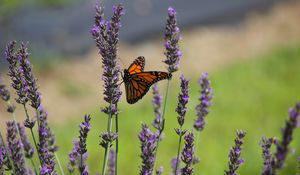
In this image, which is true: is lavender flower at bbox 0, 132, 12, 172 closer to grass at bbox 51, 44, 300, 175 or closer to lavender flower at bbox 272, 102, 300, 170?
lavender flower at bbox 272, 102, 300, 170

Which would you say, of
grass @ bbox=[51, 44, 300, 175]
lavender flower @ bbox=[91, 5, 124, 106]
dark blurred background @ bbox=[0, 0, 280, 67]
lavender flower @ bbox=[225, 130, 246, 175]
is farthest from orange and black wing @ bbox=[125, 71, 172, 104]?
dark blurred background @ bbox=[0, 0, 280, 67]

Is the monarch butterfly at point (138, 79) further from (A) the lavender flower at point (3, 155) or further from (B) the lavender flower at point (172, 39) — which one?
(A) the lavender flower at point (3, 155)

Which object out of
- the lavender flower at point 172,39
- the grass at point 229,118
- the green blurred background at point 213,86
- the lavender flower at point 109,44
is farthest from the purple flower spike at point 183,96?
the grass at point 229,118

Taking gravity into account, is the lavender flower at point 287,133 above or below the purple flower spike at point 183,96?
below

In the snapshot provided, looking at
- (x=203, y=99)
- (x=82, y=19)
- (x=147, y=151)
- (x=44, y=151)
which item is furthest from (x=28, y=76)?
(x=82, y=19)

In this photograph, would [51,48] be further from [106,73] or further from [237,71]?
[106,73]
